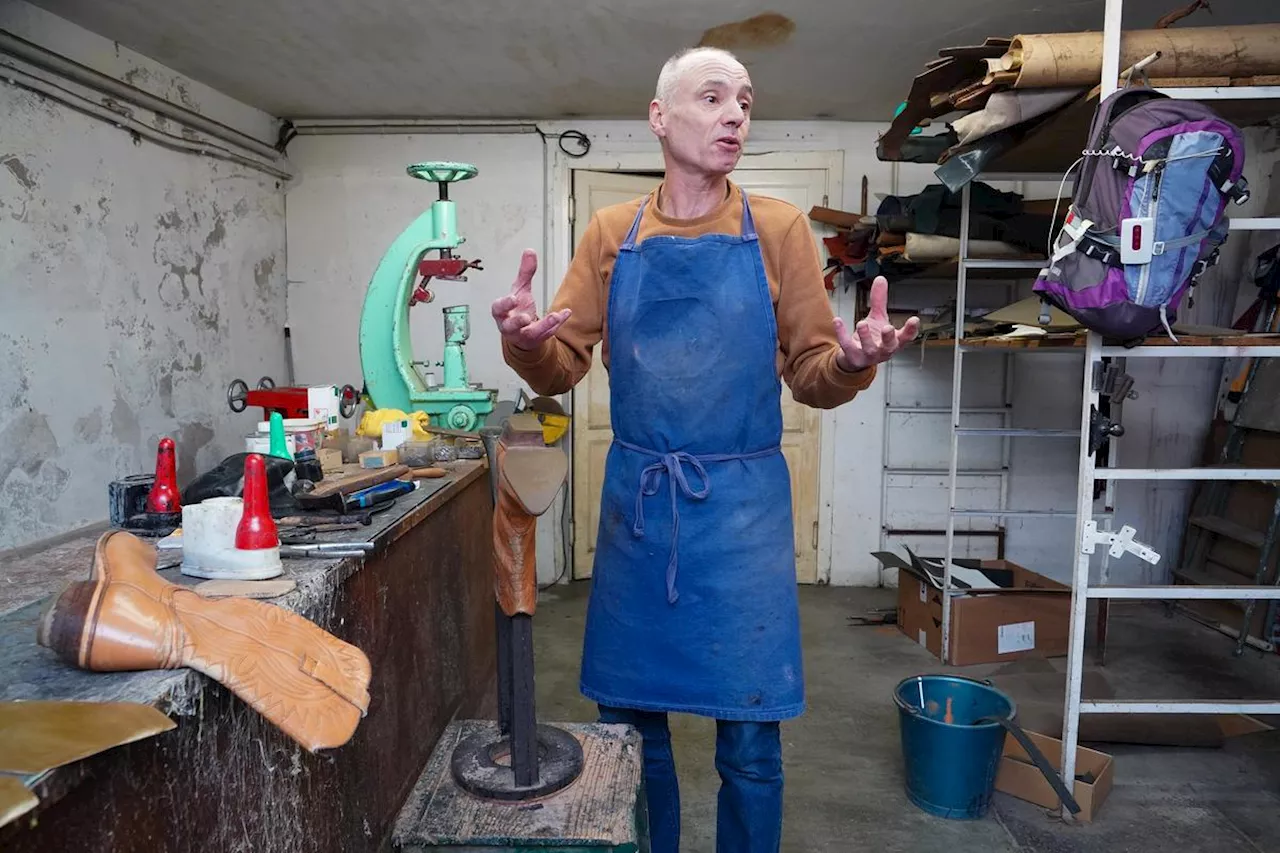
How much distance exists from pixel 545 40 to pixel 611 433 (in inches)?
82.6

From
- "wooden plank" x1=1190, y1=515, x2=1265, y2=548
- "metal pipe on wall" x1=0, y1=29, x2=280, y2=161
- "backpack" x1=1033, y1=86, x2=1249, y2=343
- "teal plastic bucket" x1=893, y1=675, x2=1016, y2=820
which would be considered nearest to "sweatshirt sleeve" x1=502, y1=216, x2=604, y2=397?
"backpack" x1=1033, y1=86, x2=1249, y2=343

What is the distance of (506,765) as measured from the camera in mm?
1383

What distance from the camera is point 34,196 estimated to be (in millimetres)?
2879

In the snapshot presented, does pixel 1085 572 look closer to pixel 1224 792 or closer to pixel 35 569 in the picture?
pixel 1224 792

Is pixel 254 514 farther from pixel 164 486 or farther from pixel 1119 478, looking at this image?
pixel 1119 478

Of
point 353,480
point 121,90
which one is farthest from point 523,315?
point 121,90

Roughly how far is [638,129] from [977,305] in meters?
2.14

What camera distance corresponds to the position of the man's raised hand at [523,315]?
1.38m

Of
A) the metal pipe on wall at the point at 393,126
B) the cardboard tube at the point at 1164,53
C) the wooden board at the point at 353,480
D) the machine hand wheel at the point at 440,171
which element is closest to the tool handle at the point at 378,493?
the wooden board at the point at 353,480

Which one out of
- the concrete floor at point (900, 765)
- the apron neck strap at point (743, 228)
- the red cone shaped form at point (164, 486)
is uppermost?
the apron neck strap at point (743, 228)

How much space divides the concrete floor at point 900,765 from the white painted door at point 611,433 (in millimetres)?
734

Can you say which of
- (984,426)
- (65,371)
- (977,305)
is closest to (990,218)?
(977,305)

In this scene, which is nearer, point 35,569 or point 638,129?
point 35,569

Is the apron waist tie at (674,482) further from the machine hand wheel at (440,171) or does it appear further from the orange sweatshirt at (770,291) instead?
the machine hand wheel at (440,171)
